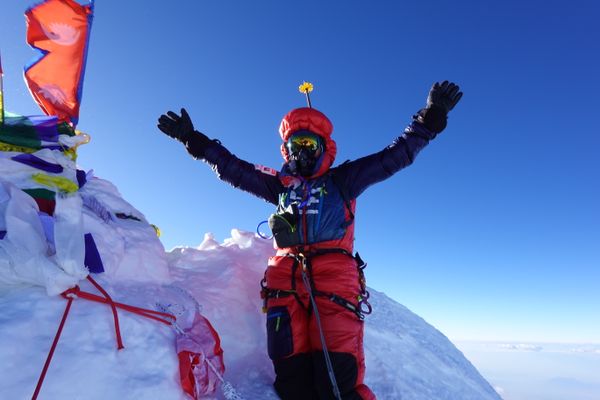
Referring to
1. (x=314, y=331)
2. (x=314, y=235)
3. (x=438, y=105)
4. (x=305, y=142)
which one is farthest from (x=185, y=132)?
(x=438, y=105)

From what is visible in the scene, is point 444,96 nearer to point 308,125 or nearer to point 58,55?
point 308,125

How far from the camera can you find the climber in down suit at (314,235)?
3.19 metres

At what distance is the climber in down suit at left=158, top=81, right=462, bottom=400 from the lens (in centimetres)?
319

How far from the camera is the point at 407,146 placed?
13.1 feet

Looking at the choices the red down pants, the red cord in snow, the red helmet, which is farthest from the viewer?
the red helmet

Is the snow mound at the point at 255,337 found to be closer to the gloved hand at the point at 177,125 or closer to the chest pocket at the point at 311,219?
the chest pocket at the point at 311,219

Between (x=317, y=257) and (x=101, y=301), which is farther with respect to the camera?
(x=317, y=257)

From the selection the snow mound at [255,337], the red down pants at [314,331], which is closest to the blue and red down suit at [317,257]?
the red down pants at [314,331]

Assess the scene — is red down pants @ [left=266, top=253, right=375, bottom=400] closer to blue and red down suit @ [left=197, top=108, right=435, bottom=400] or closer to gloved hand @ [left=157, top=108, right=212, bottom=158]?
blue and red down suit @ [left=197, top=108, right=435, bottom=400]

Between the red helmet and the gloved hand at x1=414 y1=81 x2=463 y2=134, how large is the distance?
937 mm

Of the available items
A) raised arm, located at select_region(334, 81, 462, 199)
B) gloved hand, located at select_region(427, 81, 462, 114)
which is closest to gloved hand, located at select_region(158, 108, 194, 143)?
raised arm, located at select_region(334, 81, 462, 199)

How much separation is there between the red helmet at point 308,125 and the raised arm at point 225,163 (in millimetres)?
357

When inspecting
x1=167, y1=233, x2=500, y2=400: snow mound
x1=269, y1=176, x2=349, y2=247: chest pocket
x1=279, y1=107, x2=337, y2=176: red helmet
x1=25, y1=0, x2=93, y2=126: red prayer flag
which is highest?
x1=25, y1=0, x2=93, y2=126: red prayer flag

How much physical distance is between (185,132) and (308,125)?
140 centimetres
